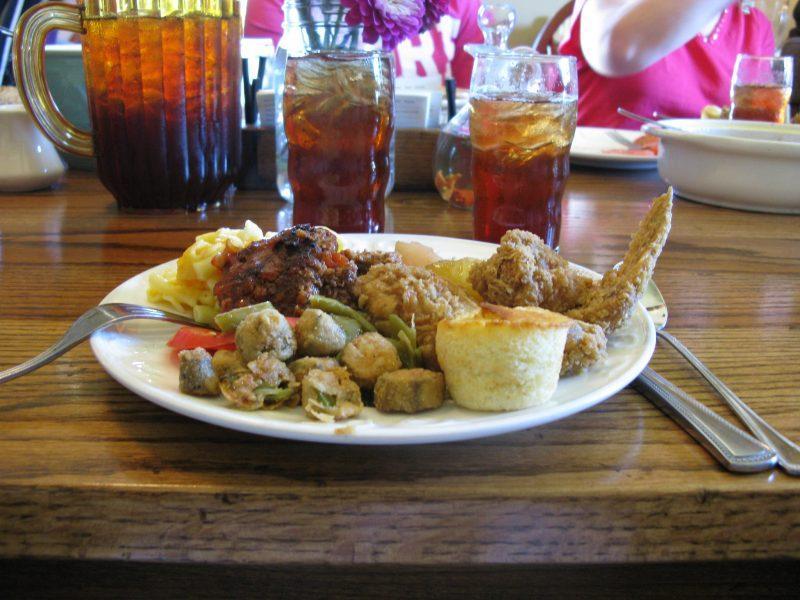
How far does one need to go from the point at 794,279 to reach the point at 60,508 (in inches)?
52.2

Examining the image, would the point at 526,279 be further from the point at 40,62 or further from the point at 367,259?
the point at 40,62

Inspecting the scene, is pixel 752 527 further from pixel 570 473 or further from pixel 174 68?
pixel 174 68

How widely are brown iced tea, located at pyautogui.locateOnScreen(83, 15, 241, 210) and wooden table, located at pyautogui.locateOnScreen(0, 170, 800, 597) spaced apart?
80 centimetres

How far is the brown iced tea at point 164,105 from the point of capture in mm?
1550

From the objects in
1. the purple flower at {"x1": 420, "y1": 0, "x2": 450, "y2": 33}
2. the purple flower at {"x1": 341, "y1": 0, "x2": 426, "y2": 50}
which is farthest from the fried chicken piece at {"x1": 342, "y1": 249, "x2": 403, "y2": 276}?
the purple flower at {"x1": 420, "y1": 0, "x2": 450, "y2": 33}

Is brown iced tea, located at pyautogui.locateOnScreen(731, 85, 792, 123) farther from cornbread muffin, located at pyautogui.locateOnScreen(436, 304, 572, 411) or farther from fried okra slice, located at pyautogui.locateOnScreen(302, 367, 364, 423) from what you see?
fried okra slice, located at pyautogui.locateOnScreen(302, 367, 364, 423)

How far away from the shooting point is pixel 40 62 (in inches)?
64.4

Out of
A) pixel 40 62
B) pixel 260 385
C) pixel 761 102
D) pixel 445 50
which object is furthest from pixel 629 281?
pixel 445 50

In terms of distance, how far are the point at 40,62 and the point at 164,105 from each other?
308 millimetres

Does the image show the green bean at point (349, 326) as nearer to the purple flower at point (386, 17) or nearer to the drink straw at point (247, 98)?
the purple flower at point (386, 17)

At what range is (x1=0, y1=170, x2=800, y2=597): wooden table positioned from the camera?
635 millimetres

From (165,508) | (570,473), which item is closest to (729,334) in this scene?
(570,473)

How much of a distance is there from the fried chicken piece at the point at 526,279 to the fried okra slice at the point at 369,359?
0.21m

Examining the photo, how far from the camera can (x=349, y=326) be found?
2.97 feet
